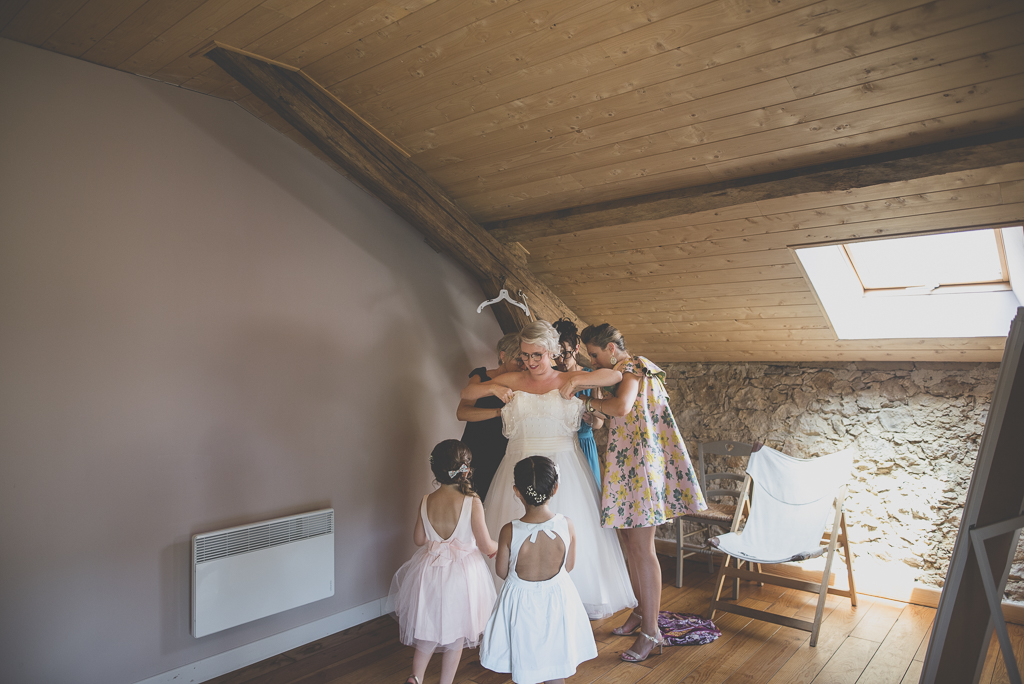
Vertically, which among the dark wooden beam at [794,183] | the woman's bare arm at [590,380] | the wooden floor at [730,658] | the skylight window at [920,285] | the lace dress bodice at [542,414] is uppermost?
the dark wooden beam at [794,183]

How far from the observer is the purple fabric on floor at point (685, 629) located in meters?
3.30

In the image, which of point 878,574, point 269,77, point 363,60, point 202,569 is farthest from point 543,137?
point 878,574

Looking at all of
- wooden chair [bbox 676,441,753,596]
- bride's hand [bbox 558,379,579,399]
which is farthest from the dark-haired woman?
wooden chair [bbox 676,441,753,596]

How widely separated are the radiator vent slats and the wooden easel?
270 centimetres

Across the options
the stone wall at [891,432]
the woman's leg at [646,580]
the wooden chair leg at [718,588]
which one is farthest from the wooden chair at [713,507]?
the woman's leg at [646,580]

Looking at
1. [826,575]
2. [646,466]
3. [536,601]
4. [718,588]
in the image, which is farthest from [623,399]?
[826,575]

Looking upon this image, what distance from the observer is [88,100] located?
9.09 feet

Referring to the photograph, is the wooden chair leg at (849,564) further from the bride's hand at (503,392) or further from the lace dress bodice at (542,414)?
the bride's hand at (503,392)

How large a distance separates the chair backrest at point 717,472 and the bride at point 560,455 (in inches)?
60.1

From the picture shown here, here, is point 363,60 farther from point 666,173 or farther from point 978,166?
point 978,166

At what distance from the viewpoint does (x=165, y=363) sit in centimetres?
290

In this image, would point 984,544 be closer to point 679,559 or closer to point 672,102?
point 672,102

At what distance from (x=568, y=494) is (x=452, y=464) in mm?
733

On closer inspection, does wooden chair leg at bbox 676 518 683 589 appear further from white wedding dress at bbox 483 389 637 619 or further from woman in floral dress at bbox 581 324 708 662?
white wedding dress at bbox 483 389 637 619
